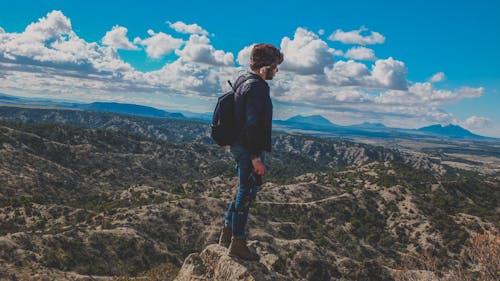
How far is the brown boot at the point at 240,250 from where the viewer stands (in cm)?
1175

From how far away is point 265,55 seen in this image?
984 cm

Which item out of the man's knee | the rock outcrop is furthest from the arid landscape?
the man's knee

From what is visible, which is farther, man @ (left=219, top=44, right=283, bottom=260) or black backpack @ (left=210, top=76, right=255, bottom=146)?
black backpack @ (left=210, top=76, right=255, bottom=146)

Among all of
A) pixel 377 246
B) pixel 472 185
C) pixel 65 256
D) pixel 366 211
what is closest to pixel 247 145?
pixel 65 256

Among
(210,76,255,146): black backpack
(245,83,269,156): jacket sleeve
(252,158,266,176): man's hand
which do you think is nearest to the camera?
(245,83,269,156): jacket sleeve

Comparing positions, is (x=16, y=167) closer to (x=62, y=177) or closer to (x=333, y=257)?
(x=62, y=177)

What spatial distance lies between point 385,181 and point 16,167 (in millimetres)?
153446

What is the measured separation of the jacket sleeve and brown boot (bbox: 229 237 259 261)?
3923mm

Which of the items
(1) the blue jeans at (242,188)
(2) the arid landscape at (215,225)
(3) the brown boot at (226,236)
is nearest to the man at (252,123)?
(1) the blue jeans at (242,188)

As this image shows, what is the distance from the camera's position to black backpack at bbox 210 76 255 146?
9.76 m

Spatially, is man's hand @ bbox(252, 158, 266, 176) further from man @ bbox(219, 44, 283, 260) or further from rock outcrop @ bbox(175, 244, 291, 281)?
rock outcrop @ bbox(175, 244, 291, 281)

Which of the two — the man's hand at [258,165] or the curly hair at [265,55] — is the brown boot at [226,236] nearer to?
the man's hand at [258,165]

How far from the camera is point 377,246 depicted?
10194 centimetres

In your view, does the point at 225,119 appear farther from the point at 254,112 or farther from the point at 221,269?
the point at 221,269
